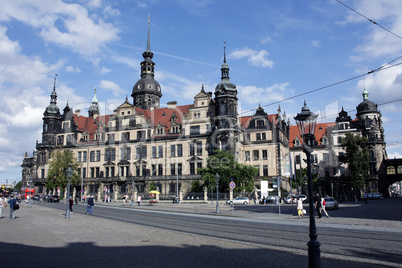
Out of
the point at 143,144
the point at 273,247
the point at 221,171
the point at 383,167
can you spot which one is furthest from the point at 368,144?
the point at 273,247

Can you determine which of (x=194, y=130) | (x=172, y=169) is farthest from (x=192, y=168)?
(x=194, y=130)

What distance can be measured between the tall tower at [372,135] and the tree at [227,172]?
37500 millimetres

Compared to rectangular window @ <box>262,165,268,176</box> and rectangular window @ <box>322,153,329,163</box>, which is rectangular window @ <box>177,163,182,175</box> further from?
rectangular window @ <box>322,153,329,163</box>

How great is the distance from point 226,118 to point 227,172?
440 inches

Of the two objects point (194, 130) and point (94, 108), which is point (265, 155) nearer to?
point (194, 130)

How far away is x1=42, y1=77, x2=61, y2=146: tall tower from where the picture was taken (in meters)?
80.6

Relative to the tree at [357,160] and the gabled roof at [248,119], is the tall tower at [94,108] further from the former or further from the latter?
the tree at [357,160]

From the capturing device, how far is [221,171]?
54.0 meters

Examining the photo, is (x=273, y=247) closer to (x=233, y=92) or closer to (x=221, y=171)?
(x=221, y=171)

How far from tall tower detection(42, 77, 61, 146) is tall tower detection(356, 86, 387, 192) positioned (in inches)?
2894

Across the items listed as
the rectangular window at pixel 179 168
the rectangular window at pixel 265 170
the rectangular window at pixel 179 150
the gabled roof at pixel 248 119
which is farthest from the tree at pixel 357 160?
the rectangular window at pixel 179 168

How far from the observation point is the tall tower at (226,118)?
198 feet

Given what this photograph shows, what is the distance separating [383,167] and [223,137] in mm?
42799

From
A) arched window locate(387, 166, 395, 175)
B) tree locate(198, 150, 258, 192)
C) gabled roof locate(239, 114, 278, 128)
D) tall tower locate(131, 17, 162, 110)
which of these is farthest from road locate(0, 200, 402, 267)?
arched window locate(387, 166, 395, 175)
